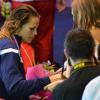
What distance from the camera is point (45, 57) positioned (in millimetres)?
4578

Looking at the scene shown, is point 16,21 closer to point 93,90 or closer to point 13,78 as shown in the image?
point 13,78

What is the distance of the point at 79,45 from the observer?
227 cm

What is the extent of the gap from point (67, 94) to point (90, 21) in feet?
2.00

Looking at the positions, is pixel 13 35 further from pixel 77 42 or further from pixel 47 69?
pixel 77 42

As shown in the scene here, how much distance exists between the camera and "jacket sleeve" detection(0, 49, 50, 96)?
261 centimetres

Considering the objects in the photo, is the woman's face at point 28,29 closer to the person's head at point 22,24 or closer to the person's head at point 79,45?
the person's head at point 22,24

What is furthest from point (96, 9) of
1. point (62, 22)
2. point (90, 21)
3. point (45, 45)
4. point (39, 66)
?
point (62, 22)

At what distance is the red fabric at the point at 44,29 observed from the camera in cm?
452

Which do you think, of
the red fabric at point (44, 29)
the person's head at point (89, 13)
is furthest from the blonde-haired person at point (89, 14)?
the red fabric at point (44, 29)

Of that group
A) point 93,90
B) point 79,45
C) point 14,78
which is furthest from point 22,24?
point 93,90

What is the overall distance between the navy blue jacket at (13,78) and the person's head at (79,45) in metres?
0.45

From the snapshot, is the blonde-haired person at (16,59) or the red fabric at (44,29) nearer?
the blonde-haired person at (16,59)

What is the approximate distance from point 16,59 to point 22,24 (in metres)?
0.28

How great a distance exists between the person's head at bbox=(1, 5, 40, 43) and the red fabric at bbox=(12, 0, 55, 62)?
1637 mm
